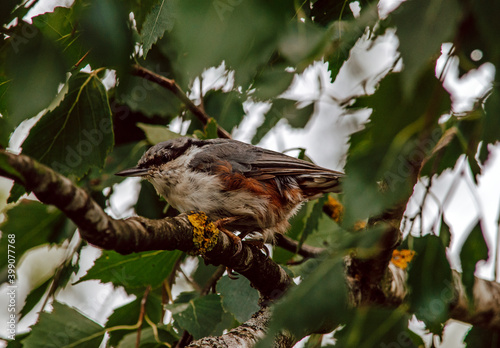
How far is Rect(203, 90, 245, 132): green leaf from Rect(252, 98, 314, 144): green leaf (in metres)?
0.14

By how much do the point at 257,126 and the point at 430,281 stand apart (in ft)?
4.79

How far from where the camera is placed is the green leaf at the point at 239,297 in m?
2.04

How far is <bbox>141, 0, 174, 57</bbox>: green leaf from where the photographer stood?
109 centimetres

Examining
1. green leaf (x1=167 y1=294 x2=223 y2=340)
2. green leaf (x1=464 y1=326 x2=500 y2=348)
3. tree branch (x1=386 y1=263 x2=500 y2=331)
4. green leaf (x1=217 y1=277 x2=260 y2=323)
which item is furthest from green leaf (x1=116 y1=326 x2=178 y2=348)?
green leaf (x1=464 y1=326 x2=500 y2=348)

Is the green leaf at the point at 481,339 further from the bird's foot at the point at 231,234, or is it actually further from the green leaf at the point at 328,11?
the green leaf at the point at 328,11

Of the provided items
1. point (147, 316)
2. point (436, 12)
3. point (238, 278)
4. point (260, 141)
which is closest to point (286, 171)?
point (260, 141)

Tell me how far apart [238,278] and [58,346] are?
0.77 metres

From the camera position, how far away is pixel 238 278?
2.18 meters

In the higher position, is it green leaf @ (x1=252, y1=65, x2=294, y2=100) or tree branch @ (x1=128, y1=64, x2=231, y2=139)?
tree branch @ (x1=128, y1=64, x2=231, y2=139)

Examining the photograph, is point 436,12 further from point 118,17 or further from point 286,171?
point 286,171

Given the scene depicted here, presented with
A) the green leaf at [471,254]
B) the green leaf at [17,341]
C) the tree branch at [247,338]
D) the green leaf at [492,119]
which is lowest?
the green leaf at [17,341]

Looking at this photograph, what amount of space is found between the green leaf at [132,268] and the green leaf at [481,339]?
118 centimetres

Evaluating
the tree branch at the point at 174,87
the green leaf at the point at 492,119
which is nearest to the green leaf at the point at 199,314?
the tree branch at the point at 174,87

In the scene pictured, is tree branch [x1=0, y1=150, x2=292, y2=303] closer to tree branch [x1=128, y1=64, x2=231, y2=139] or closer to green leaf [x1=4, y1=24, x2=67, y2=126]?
green leaf [x1=4, y1=24, x2=67, y2=126]
